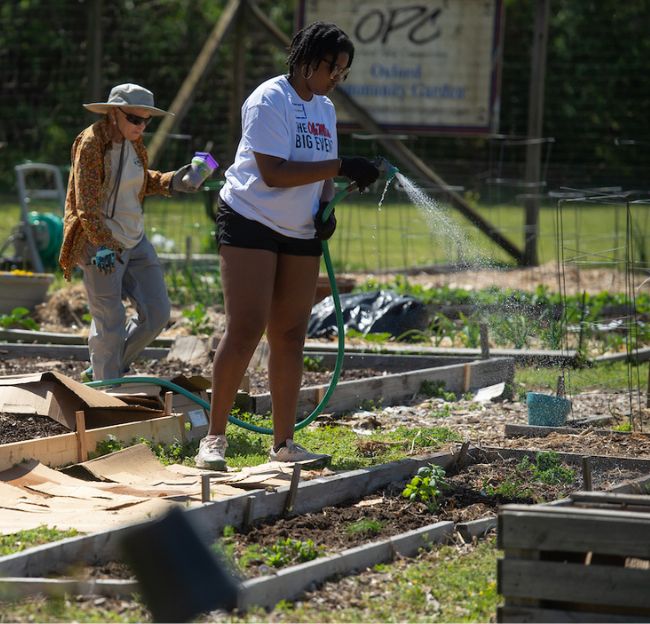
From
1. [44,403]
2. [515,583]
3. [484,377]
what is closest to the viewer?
[515,583]

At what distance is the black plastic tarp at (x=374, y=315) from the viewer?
914cm

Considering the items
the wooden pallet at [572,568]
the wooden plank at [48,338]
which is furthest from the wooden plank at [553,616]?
the wooden plank at [48,338]

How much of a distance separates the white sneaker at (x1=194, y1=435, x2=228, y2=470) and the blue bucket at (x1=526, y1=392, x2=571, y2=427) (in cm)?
180

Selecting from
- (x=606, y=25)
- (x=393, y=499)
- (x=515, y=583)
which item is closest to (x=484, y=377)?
(x=393, y=499)

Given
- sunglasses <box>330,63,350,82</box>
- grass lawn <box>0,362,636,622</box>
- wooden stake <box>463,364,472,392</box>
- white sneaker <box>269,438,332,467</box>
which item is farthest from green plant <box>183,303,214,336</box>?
grass lawn <box>0,362,636,622</box>

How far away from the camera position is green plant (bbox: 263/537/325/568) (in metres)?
3.96

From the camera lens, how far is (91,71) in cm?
1251

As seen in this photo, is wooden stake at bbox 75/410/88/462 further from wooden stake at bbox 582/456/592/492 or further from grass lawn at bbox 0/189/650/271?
grass lawn at bbox 0/189/650/271

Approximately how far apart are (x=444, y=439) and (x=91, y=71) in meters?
7.83

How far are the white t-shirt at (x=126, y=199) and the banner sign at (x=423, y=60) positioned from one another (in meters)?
7.48

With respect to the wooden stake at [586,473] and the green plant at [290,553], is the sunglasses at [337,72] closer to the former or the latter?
the wooden stake at [586,473]

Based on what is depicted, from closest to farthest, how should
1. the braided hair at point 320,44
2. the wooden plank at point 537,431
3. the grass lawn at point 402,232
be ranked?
1. the braided hair at point 320,44
2. the wooden plank at point 537,431
3. the grass lawn at point 402,232

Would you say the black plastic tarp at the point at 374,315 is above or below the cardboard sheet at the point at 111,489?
above

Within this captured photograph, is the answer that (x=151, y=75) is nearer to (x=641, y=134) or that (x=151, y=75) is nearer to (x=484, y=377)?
(x=641, y=134)
